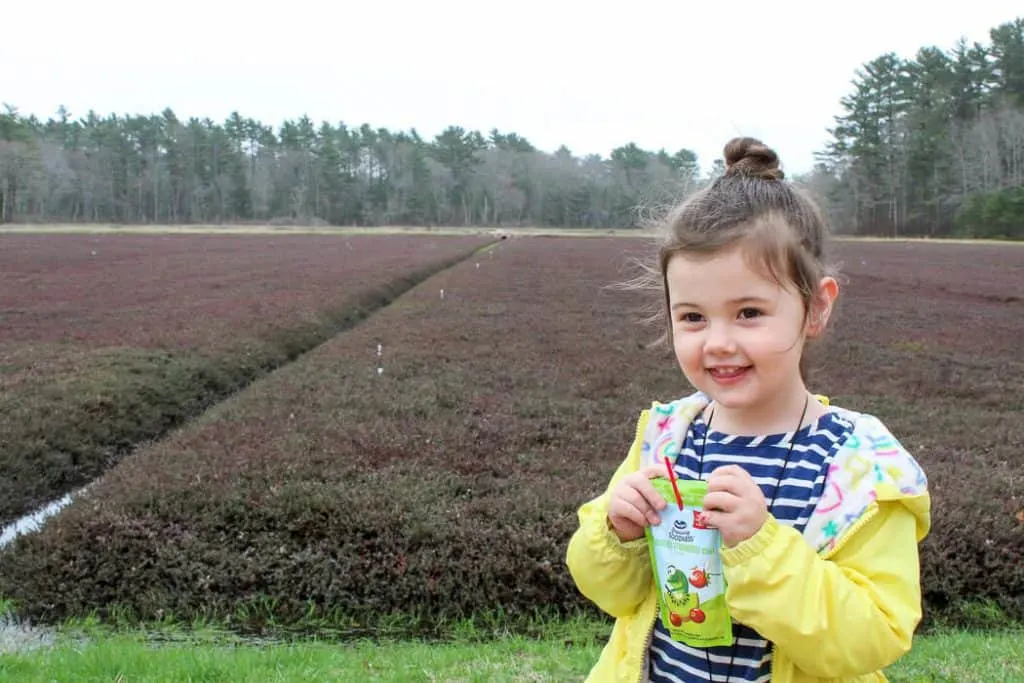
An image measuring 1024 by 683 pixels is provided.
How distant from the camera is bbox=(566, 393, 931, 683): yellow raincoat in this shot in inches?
67.6

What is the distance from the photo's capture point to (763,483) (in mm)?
2006

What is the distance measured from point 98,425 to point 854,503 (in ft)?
37.5

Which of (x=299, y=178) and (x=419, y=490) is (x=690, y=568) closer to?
(x=419, y=490)

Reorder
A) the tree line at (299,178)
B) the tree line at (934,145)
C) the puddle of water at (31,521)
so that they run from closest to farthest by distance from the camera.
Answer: the puddle of water at (31,521) → the tree line at (934,145) → the tree line at (299,178)

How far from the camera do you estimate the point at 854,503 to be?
1858 mm

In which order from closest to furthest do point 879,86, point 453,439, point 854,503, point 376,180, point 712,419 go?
point 854,503
point 712,419
point 453,439
point 879,86
point 376,180

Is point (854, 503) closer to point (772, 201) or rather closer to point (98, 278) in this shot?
point (772, 201)

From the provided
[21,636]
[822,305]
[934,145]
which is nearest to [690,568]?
[822,305]

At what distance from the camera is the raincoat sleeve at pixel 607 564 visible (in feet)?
Answer: 6.61

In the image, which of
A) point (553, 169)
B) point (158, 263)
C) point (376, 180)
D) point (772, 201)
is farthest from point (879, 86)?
point (772, 201)

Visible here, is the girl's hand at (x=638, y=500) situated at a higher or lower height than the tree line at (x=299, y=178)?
lower

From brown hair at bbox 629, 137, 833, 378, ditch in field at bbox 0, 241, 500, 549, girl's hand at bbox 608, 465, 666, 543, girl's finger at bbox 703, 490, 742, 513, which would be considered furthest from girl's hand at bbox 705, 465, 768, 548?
ditch in field at bbox 0, 241, 500, 549

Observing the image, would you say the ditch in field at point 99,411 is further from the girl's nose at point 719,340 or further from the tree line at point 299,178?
the tree line at point 299,178

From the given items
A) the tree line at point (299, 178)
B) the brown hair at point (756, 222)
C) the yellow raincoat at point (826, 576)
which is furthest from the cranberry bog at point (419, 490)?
the tree line at point (299, 178)
